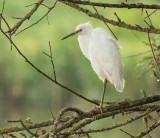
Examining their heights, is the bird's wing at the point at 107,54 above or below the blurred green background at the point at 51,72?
below

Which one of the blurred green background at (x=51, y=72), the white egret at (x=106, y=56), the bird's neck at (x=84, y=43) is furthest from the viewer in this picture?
the blurred green background at (x=51, y=72)

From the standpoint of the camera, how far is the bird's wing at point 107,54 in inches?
77.3

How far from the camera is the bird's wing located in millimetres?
1963

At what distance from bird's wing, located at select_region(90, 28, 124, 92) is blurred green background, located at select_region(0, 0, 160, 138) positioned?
6.26 metres

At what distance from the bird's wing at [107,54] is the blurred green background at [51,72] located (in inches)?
246

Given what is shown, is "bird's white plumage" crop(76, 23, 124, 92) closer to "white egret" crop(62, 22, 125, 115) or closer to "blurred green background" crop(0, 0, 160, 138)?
"white egret" crop(62, 22, 125, 115)

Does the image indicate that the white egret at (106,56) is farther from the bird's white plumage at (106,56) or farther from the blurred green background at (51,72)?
the blurred green background at (51,72)

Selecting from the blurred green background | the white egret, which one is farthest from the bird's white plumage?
the blurred green background

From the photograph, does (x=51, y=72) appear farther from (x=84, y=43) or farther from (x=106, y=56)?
(x=106, y=56)

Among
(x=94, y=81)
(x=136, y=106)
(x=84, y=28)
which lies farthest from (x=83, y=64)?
(x=136, y=106)

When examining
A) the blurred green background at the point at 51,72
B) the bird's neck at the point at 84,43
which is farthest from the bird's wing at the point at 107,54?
the blurred green background at the point at 51,72

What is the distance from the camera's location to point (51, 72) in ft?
29.4

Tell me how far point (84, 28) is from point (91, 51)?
182mm

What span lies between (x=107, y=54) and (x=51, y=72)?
702 cm
